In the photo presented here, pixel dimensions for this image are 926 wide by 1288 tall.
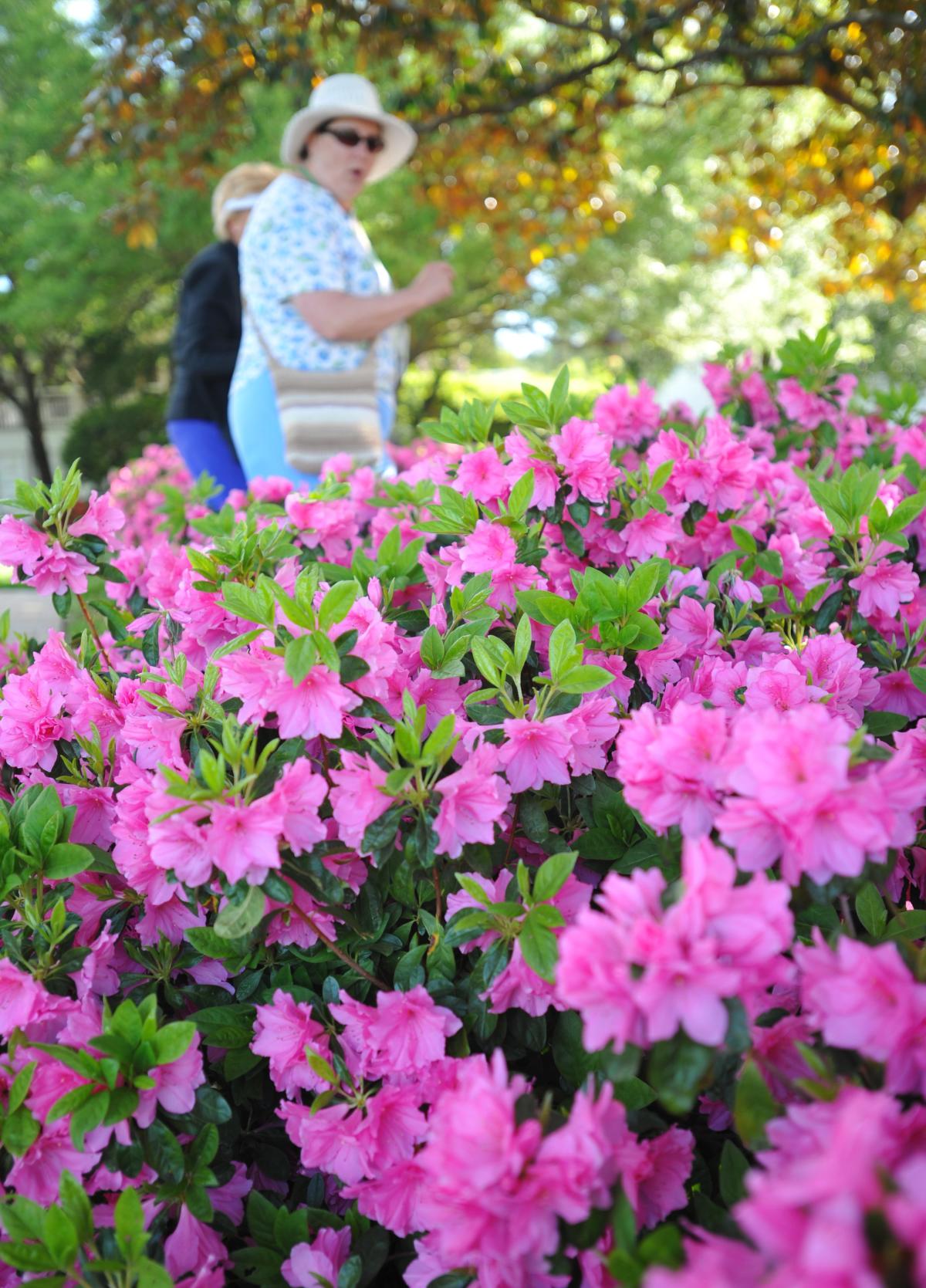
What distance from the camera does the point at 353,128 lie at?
3.68 metres

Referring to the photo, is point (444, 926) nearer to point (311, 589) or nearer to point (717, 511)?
point (311, 589)

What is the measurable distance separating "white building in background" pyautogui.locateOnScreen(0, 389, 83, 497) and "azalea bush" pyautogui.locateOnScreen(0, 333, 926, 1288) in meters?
23.9

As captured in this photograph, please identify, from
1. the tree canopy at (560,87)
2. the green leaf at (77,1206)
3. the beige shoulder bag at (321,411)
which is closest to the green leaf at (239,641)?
the green leaf at (77,1206)

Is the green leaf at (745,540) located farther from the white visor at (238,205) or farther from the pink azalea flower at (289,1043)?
the white visor at (238,205)

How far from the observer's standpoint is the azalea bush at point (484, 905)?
77cm

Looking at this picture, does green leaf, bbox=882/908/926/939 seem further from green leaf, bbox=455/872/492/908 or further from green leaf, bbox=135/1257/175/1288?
green leaf, bbox=135/1257/175/1288

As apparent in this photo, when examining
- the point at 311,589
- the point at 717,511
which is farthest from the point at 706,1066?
the point at 717,511

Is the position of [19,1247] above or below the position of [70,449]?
above

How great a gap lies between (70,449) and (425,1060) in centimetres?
1656

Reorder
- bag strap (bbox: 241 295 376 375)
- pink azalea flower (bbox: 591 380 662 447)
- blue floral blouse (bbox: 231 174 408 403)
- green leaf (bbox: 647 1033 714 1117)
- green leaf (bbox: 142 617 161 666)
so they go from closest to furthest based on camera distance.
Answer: green leaf (bbox: 647 1033 714 1117)
green leaf (bbox: 142 617 161 666)
pink azalea flower (bbox: 591 380 662 447)
blue floral blouse (bbox: 231 174 408 403)
bag strap (bbox: 241 295 376 375)

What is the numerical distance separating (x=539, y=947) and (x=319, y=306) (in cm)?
270

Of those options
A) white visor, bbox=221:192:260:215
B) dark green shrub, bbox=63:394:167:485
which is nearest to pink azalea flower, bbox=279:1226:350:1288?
white visor, bbox=221:192:260:215

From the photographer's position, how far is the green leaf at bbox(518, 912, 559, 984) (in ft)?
3.21

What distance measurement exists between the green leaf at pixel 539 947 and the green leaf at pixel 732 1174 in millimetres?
229
